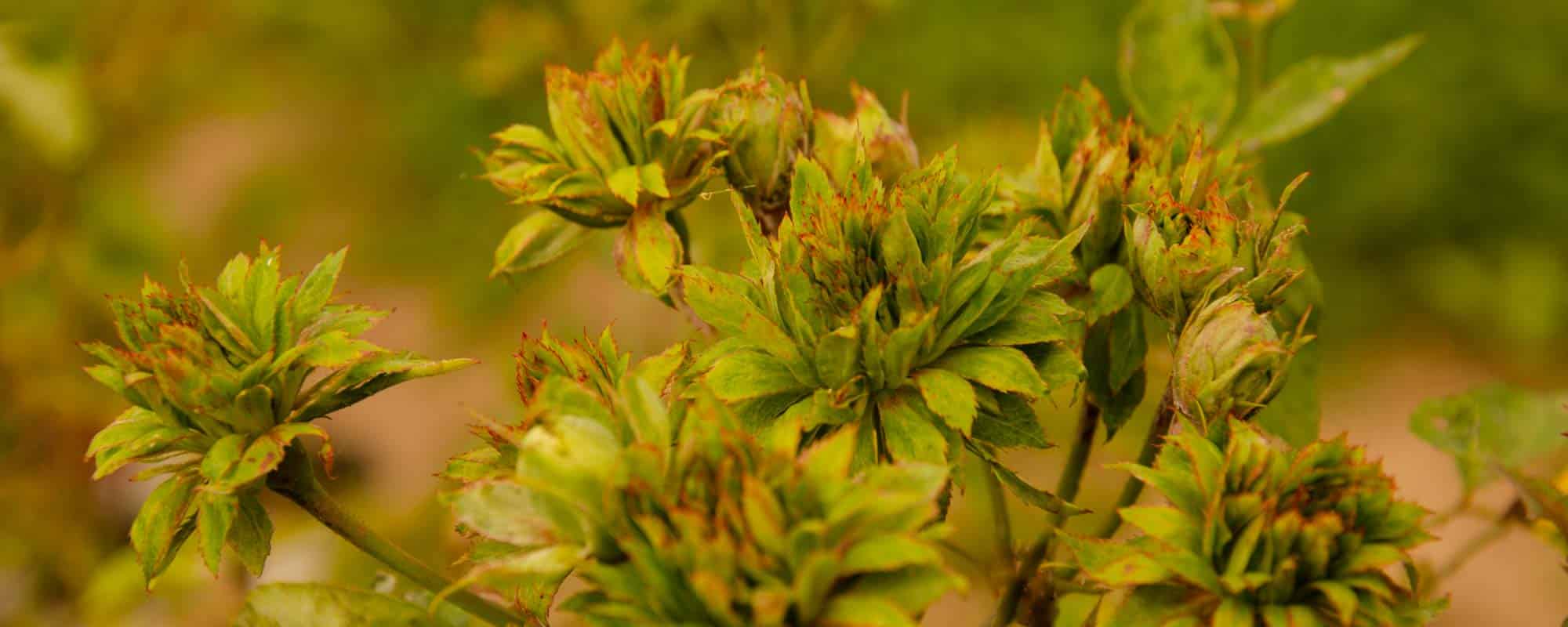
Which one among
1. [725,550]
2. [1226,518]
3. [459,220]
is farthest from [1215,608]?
[459,220]

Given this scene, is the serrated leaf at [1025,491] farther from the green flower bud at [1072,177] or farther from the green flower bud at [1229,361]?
the green flower bud at [1072,177]

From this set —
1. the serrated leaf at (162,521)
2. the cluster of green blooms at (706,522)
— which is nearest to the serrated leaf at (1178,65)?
the cluster of green blooms at (706,522)

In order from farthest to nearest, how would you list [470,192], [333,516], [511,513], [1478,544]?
1. [470,192]
2. [1478,544]
3. [333,516]
4. [511,513]

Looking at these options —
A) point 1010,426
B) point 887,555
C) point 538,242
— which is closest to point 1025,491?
point 1010,426

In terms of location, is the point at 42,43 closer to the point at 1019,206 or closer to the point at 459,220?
the point at 459,220

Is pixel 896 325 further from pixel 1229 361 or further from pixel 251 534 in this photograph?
pixel 251 534

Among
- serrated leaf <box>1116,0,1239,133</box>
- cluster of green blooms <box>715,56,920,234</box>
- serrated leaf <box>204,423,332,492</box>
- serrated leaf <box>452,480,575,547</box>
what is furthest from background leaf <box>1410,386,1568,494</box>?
serrated leaf <box>204,423,332,492</box>
